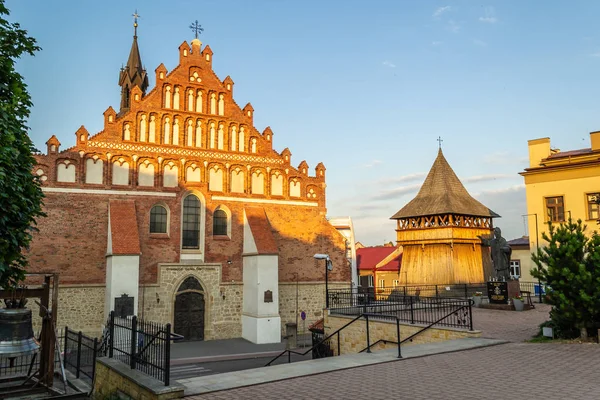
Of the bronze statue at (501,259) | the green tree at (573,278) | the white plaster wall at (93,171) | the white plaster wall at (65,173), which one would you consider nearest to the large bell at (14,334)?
the green tree at (573,278)

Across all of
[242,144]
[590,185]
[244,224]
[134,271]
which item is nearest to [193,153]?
[242,144]

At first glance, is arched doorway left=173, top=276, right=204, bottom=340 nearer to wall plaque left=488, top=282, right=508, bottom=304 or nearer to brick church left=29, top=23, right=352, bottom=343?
brick church left=29, top=23, right=352, bottom=343

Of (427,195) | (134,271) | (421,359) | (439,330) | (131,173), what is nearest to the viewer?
(421,359)

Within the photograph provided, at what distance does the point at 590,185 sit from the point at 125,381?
30480mm

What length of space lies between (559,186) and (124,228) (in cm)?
2751

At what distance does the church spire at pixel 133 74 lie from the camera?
41562 mm

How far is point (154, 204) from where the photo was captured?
25.0 meters

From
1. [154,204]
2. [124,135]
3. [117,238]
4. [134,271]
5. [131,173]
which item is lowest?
[134,271]

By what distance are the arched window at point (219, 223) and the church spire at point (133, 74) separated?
20.8 metres

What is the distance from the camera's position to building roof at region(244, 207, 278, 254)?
25.7 m

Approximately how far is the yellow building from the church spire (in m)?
32.7

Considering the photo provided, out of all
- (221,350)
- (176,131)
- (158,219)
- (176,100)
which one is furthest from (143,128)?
(221,350)

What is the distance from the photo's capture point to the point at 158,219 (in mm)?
25062

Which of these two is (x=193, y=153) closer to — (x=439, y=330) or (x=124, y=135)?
(x=124, y=135)
